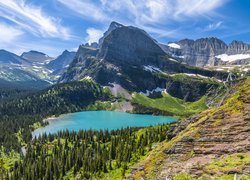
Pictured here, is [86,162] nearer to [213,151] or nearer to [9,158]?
[9,158]

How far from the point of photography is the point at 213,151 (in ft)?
201

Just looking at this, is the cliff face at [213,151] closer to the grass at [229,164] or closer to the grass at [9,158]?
the grass at [229,164]

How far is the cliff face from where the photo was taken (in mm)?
54812

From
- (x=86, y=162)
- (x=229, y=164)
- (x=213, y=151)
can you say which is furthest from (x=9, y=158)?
(x=229, y=164)

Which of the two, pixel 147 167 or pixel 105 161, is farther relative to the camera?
pixel 105 161

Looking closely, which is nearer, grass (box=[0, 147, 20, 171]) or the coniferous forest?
the coniferous forest

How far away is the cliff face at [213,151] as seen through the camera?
180 ft

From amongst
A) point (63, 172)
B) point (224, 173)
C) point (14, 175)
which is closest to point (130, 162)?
point (63, 172)

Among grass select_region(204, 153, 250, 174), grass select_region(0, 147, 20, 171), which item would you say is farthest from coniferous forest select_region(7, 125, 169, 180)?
grass select_region(204, 153, 250, 174)

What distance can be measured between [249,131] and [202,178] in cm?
1393

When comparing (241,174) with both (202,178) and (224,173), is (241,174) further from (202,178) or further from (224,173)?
(202,178)

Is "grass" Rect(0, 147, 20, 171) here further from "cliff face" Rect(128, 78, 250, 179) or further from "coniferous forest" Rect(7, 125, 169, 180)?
"cliff face" Rect(128, 78, 250, 179)

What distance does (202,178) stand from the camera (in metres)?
55.5

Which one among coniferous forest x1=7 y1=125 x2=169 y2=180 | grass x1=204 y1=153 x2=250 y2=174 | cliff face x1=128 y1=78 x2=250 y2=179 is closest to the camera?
grass x1=204 y1=153 x2=250 y2=174
